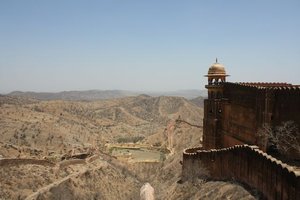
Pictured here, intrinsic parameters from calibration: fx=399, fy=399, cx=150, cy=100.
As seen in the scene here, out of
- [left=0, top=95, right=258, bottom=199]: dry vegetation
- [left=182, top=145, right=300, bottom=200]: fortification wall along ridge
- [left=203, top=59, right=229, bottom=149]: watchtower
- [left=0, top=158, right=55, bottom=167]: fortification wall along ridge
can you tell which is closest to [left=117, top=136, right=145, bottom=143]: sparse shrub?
[left=0, top=95, right=258, bottom=199]: dry vegetation

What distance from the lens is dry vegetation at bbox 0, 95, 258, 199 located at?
32375 millimetres

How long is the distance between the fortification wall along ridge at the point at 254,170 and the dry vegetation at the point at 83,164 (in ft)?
1.94

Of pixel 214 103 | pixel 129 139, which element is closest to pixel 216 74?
pixel 214 103

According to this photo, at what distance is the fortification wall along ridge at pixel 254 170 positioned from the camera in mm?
11172

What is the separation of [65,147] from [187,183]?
110 ft

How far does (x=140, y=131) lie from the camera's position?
85688 mm

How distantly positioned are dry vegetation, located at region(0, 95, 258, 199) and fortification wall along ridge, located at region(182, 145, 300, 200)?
0.59 metres

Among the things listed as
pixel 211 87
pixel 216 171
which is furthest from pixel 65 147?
pixel 216 171

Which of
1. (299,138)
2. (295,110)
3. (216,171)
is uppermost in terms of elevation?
(295,110)

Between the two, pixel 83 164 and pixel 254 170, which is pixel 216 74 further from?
pixel 83 164

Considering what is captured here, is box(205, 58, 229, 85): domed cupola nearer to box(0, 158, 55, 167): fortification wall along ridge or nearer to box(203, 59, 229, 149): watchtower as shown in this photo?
box(203, 59, 229, 149): watchtower

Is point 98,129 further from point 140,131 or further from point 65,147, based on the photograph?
point 65,147

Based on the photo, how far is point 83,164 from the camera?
135 feet

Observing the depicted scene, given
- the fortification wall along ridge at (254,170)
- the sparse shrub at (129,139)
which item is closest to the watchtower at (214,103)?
the fortification wall along ridge at (254,170)
